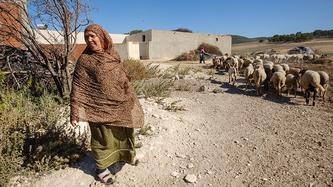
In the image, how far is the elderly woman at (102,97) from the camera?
3277 mm

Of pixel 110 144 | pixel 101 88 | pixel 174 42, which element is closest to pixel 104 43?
pixel 101 88

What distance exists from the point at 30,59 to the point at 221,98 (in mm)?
4617

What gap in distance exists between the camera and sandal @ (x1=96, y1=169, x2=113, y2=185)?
355cm

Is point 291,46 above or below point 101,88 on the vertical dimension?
above

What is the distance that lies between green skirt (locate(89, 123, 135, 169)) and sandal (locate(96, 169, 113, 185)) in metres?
0.10

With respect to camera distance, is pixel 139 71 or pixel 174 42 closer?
pixel 139 71

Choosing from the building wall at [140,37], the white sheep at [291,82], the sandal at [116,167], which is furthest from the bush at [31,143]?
the building wall at [140,37]

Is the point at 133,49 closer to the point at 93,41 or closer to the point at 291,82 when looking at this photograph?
the point at 291,82

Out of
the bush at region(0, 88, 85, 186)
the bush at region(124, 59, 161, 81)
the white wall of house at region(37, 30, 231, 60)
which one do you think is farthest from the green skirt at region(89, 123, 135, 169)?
the white wall of house at region(37, 30, 231, 60)

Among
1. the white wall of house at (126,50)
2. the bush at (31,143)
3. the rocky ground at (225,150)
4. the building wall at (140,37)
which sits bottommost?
the rocky ground at (225,150)

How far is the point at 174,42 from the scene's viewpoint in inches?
1249

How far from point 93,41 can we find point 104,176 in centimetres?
152

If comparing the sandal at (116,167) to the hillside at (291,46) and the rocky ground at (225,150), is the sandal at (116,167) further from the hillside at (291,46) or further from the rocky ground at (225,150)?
the hillside at (291,46)

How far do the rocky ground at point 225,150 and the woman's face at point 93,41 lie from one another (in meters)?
1.50
